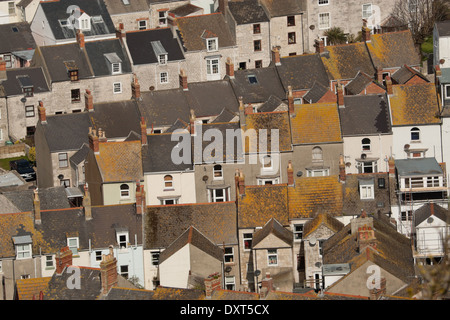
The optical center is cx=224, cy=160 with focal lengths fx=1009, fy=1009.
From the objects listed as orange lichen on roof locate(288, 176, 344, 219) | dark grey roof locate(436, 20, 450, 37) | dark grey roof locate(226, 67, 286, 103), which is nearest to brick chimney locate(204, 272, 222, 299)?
orange lichen on roof locate(288, 176, 344, 219)

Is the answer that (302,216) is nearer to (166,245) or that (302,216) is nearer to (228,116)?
(166,245)

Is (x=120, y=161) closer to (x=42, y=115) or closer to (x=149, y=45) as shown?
(x=42, y=115)

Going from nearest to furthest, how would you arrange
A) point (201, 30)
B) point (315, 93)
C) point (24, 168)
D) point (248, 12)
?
1. point (24, 168)
2. point (315, 93)
3. point (201, 30)
4. point (248, 12)

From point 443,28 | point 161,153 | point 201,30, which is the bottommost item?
point 161,153

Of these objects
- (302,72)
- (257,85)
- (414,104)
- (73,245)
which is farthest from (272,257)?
(302,72)

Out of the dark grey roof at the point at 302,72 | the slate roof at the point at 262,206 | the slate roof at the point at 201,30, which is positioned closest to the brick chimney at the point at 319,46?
the dark grey roof at the point at 302,72

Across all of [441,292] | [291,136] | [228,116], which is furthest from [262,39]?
[441,292]
